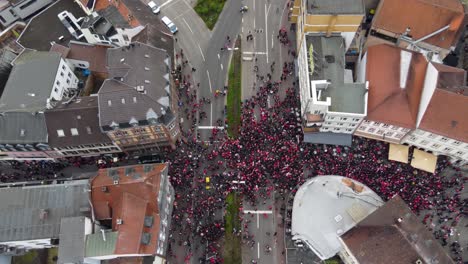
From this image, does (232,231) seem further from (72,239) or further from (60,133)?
(60,133)

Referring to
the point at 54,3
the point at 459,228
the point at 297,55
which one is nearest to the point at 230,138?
the point at 297,55

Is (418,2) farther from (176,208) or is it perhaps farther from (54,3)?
(54,3)

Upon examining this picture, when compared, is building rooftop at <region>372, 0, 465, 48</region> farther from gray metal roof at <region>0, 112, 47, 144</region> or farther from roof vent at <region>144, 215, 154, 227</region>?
gray metal roof at <region>0, 112, 47, 144</region>

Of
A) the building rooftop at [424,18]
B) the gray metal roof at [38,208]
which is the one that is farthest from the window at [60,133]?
the building rooftop at [424,18]

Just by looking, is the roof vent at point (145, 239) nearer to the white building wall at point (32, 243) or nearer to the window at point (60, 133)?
the white building wall at point (32, 243)

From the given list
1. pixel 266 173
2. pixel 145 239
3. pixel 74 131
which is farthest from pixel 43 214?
pixel 266 173

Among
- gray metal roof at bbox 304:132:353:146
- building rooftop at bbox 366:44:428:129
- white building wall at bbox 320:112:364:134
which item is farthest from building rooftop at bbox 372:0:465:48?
gray metal roof at bbox 304:132:353:146

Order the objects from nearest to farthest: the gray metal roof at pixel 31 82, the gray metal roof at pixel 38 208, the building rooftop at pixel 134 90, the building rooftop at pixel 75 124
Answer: the gray metal roof at pixel 38 208 → the building rooftop at pixel 134 90 → the building rooftop at pixel 75 124 → the gray metal roof at pixel 31 82
